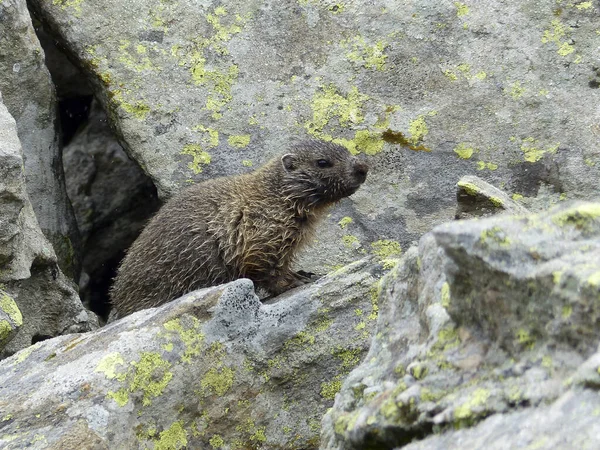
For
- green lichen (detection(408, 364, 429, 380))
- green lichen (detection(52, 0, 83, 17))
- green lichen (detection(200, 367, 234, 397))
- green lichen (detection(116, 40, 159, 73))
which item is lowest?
green lichen (detection(200, 367, 234, 397))

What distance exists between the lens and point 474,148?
26.6 ft

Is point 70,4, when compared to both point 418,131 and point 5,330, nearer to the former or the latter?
point 418,131

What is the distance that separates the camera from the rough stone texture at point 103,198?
959 cm

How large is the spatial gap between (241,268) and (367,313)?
222 cm

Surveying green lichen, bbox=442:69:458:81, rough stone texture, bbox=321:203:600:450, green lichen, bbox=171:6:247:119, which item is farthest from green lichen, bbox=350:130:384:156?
rough stone texture, bbox=321:203:600:450

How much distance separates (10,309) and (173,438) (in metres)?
1.88

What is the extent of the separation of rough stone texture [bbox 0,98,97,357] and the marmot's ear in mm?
2151

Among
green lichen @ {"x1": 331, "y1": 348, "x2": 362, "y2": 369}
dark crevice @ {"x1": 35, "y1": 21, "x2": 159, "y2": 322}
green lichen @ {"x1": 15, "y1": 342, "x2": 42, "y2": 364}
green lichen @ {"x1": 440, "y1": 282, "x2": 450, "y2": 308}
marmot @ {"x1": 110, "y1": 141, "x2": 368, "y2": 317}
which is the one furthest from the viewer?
dark crevice @ {"x1": 35, "y1": 21, "x2": 159, "y2": 322}

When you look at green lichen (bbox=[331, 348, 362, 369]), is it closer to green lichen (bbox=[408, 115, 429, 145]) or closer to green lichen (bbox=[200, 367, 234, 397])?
green lichen (bbox=[200, 367, 234, 397])

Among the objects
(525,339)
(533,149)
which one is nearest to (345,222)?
(533,149)

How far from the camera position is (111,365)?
196 inches

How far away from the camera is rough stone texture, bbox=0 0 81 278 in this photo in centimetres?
813

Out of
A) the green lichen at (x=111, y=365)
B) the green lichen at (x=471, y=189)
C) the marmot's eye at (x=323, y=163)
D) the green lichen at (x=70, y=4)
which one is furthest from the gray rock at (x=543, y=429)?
the green lichen at (x=70, y=4)

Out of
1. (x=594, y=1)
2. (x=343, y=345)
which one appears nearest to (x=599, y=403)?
(x=343, y=345)
